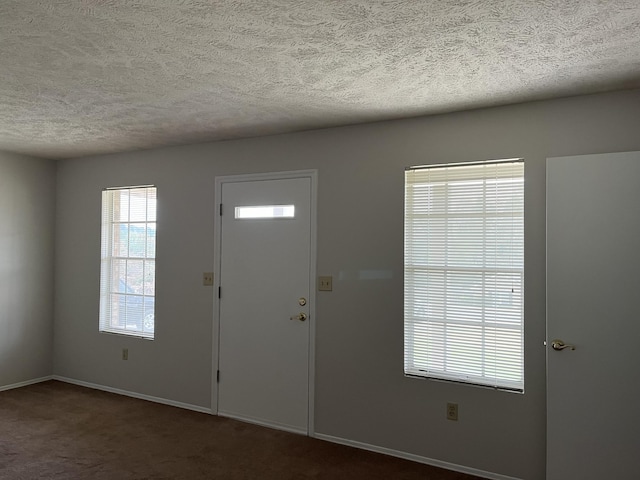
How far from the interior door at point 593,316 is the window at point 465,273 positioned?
27cm

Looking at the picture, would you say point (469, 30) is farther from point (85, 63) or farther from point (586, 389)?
point (586, 389)

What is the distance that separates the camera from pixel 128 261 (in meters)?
5.02

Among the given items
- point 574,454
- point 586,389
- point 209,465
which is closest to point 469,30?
point 586,389

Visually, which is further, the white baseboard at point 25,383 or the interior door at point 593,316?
the white baseboard at point 25,383

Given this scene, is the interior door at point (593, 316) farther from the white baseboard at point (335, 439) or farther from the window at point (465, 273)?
the white baseboard at point (335, 439)

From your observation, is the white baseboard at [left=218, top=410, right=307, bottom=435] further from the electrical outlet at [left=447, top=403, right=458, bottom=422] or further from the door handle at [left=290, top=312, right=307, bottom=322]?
the electrical outlet at [left=447, top=403, right=458, bottom=422]

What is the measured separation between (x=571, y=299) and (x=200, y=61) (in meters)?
2.46

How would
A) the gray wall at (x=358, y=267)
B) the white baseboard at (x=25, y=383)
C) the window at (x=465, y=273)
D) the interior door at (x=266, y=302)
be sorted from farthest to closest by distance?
the white baseboard at (x=25, y=383), the interior door at (x=266, y=302), the window at (x=465, y=273), the gray wall at (x=358, y=267)

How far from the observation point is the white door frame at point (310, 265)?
387cm

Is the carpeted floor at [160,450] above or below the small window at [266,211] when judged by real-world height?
below

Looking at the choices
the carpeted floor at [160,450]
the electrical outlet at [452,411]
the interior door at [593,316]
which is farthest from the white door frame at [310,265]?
the interior door at [593,316]

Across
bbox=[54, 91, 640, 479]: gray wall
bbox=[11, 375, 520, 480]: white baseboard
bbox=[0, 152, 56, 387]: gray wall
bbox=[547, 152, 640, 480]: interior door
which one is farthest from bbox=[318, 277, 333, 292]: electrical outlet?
bbox=[0, 152, 56, 387]: gray wall

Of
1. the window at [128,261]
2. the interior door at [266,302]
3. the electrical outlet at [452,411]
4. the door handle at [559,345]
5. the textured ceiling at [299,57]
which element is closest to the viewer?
the textured ceiling at [299,57]

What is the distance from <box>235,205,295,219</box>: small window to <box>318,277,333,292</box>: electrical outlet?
1.89ft
